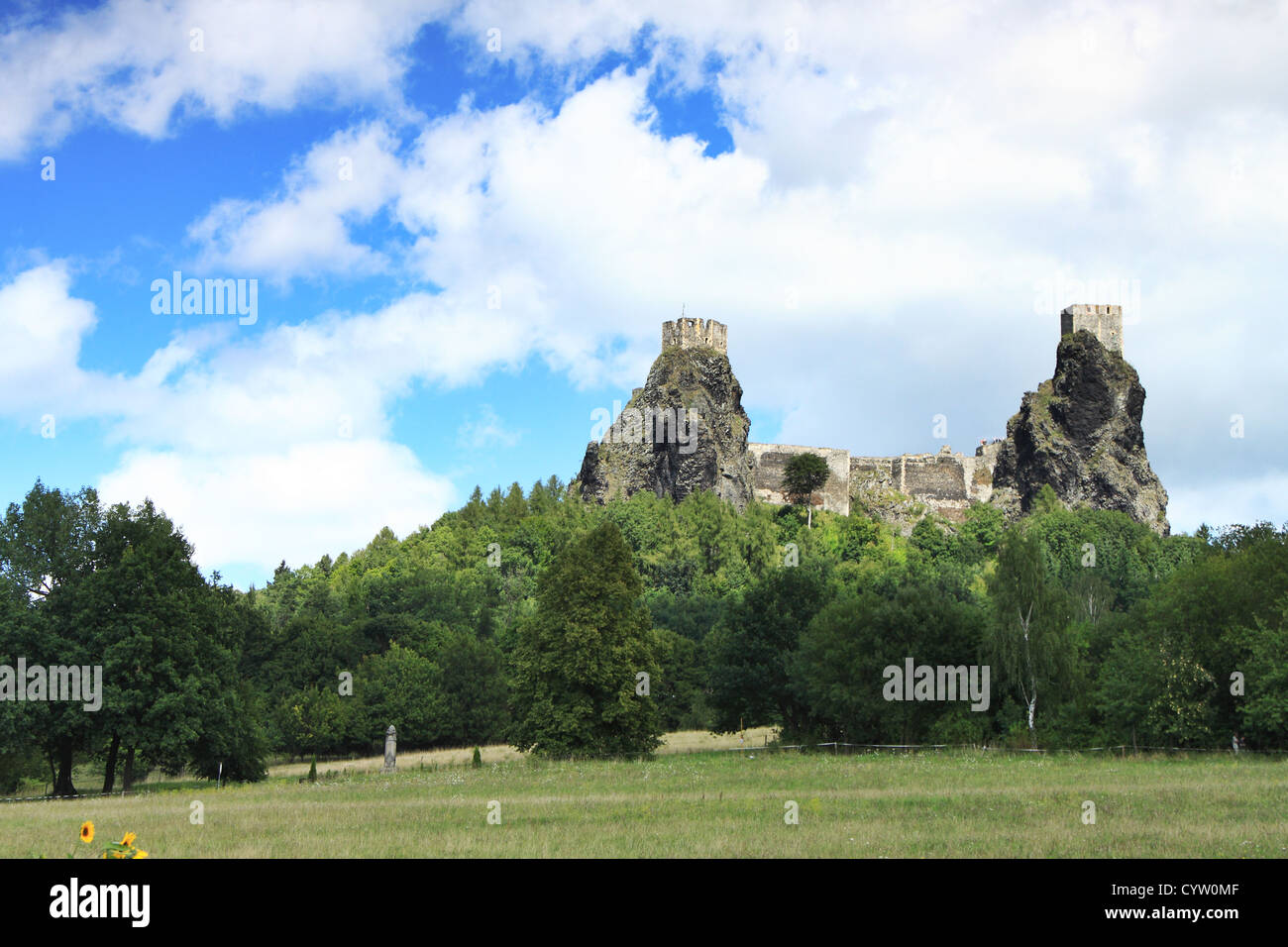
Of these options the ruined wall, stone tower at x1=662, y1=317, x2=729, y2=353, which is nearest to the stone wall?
the ruined wall

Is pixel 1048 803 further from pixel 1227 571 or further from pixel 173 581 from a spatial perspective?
pixel 173 581

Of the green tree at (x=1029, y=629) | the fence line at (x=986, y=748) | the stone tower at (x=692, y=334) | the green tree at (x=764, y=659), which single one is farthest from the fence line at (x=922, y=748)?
the stone tower at (x=692, y=334)

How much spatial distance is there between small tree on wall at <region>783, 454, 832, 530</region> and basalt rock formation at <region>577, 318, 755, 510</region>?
714 cm

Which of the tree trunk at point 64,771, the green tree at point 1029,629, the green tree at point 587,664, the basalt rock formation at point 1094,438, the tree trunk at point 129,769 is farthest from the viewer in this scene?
the basalt rock formation at point 1094,438

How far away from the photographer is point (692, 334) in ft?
443

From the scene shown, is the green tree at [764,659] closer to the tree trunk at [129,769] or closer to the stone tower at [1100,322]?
the tree trunk at [129,769]

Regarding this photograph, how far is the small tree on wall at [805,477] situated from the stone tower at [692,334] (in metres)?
16.9

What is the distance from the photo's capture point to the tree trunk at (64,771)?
43.0 m

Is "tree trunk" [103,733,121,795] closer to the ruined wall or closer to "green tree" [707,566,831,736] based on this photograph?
"green tree" [707,566,831,736]

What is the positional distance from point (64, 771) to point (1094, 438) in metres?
118

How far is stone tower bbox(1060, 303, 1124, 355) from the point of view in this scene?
446 feet

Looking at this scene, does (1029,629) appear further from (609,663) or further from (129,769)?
(129,769)

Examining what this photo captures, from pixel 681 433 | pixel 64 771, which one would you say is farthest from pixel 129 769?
pixel 681 433
